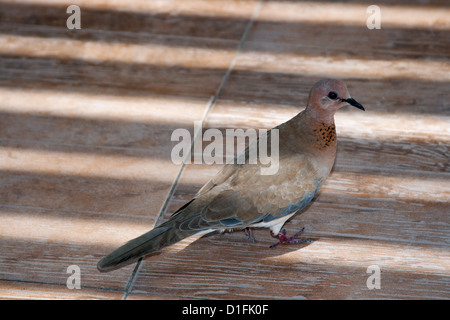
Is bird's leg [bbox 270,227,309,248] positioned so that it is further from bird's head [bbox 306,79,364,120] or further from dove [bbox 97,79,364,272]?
bird's head [bbox 306,79,364,120]

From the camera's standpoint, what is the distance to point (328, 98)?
9.23 ft

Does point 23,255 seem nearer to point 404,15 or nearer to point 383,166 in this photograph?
point 383,166

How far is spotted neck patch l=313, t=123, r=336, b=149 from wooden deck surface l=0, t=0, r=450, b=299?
16.7 inches

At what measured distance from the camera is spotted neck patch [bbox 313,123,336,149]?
2.84 metres

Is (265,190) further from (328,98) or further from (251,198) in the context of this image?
(328,98)

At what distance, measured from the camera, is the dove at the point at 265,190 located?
8.79ft

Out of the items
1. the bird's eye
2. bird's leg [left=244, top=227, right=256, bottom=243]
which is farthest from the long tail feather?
the bird's eye

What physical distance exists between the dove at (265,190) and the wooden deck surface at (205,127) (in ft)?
0.69

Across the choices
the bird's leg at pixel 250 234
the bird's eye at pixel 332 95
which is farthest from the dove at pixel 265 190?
the bird's leg at pixel 250 234

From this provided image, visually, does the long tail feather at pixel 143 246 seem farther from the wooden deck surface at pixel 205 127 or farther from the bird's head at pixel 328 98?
the bird's head at pixel 328 98

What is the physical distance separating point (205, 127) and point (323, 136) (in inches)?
39.4

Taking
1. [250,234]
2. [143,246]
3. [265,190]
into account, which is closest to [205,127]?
[250,234]
